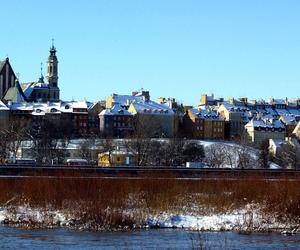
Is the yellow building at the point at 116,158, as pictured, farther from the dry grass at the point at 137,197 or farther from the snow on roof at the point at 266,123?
the dry grass at the point at 137,197

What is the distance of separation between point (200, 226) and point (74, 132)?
335 ft

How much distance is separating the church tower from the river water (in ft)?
443

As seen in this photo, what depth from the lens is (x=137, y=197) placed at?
3406 cm

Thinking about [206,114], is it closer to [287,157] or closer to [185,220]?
[287,157]

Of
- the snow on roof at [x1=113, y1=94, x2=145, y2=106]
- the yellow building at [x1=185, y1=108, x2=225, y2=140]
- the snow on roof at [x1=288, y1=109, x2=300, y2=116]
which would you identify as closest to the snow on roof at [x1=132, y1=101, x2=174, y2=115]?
the snow on roof at [x1=113, y1=94, x2=145, y2=106]

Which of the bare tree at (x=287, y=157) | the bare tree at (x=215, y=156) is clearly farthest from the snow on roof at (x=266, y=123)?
the bare tree at (x=215, y=156)

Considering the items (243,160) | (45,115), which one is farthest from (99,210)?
(45,115)

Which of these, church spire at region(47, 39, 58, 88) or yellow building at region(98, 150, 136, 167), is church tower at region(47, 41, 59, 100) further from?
yellow building at region(98, 150, 136, 167)

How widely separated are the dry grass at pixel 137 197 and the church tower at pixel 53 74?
125 meters

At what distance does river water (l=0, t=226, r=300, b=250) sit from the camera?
2433 cm

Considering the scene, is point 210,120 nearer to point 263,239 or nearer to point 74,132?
point 74,132

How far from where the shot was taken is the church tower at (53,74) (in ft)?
535

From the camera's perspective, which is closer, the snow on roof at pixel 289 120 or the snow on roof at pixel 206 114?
the snow on roof at pixel 206 114

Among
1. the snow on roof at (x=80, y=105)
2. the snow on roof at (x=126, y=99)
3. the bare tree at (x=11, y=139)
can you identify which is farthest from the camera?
the snow on roof at (x=126, y=99)
